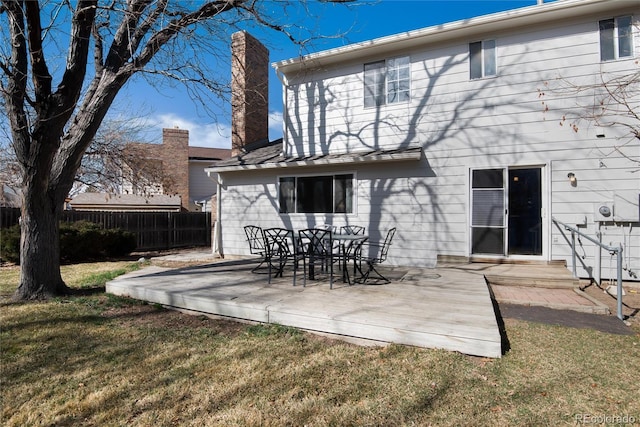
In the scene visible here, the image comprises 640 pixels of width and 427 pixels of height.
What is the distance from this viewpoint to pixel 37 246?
4.93 m

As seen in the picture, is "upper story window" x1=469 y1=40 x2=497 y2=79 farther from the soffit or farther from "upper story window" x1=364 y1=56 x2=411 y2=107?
the soffit

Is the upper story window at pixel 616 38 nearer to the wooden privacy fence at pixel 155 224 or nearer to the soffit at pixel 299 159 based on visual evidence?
the soffit at pixel 299 159

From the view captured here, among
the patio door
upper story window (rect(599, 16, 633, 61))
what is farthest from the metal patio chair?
upper story window (rect(599, 16, 633, 61))

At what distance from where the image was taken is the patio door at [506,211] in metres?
6.57

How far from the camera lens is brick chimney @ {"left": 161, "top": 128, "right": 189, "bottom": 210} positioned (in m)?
19.4

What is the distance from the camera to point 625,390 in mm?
2457

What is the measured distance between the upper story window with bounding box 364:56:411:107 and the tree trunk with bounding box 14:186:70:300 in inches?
257

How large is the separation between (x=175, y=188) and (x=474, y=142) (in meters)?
15.9

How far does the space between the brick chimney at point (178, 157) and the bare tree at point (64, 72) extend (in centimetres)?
1435

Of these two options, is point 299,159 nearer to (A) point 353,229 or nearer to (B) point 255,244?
(A) point 353,229

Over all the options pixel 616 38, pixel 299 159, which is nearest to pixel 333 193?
pixel 299 159

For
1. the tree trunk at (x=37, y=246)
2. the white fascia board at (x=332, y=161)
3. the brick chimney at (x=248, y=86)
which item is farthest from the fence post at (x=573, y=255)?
the tree trunk at (x=37, y=246)

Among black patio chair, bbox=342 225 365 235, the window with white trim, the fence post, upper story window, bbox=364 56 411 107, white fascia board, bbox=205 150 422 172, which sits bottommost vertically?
the fence post

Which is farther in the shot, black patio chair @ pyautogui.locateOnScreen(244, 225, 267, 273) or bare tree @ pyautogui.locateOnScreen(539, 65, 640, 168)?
black patio chair @ pyautogui.locateOnScreen(244, 225, 267, 273)
